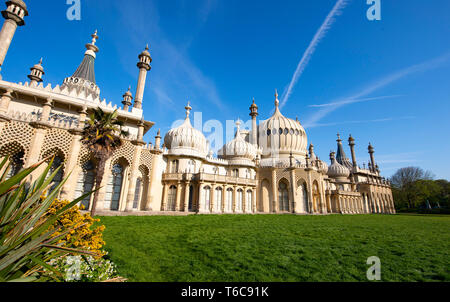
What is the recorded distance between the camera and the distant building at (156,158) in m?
18.1

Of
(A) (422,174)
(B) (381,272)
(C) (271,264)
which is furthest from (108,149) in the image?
(A) (422,174)

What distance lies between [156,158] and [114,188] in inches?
205

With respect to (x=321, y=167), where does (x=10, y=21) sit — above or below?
above

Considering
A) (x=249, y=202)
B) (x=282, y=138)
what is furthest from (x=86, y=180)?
(x=282, y=138)

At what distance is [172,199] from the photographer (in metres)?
26.9

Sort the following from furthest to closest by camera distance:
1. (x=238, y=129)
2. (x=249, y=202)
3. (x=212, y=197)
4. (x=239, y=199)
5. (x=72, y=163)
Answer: (x=238, y=129) < (x=249, y=202) < (x=239, y=199) < (x=212, y=197) < (x=72, y=163)

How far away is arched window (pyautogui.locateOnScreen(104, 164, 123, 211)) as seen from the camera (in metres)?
21.1

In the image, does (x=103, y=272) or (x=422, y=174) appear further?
(x=422, y=174)

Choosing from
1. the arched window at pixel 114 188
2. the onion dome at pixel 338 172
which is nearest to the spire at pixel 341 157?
the onion dome at pixel 338 172

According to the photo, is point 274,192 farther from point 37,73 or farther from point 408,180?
point 408,180

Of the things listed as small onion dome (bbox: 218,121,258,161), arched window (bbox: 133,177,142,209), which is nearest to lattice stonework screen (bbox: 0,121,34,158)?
arched window (bbox: 133,177,142,209)
